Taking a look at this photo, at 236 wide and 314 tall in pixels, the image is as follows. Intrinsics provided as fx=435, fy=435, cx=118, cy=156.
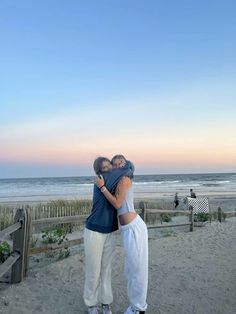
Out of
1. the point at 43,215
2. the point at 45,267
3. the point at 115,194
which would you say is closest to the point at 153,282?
the point at 45,267

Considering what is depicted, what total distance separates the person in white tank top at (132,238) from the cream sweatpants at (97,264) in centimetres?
27

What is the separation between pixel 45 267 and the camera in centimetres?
720

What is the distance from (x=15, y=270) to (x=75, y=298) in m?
1.14

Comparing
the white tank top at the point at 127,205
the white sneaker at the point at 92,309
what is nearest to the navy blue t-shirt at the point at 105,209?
the white tank top at the point at 127,205

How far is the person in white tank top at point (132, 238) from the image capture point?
177 inches

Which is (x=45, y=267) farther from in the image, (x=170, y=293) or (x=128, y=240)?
(x=128, y=240)

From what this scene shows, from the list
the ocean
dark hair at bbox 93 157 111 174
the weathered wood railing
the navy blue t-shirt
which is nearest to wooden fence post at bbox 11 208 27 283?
the weathered wood railing

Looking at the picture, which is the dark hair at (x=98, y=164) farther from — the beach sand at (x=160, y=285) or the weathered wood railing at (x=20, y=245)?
the weathered wood railing at (x=20, y=245)

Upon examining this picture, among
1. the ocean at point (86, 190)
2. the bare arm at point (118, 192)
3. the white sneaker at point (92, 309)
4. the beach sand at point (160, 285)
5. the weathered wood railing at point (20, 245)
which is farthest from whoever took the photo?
the ocean at point (86, 190)

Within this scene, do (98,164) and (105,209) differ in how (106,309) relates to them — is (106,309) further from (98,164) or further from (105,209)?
(98,164)

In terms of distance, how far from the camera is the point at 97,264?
4.72 metres

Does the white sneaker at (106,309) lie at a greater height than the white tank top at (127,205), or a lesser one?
lesser

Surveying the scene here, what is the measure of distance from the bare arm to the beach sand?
1534mm

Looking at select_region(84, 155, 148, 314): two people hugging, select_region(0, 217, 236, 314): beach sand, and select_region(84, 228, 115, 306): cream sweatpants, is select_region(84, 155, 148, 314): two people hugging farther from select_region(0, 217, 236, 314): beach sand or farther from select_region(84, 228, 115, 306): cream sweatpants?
select_region(0, 217, 236, 314): beach sand
